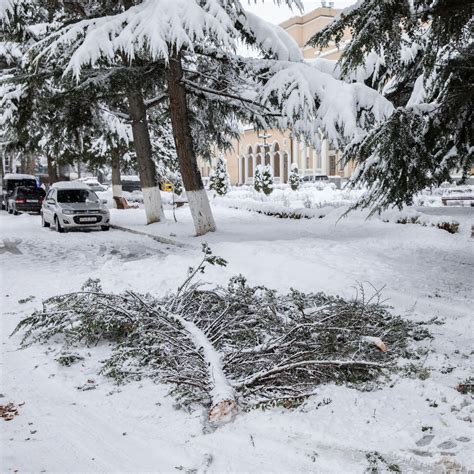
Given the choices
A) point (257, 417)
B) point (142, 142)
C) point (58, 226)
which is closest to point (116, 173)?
point (58, 226)

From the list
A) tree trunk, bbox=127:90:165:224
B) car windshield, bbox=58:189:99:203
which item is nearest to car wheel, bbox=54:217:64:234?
car windshield, bbox=58:189:99:203

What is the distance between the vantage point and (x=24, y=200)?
2442 centimetres

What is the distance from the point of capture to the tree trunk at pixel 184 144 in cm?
1289

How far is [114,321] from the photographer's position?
5.23 meters

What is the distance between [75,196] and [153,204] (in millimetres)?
3244

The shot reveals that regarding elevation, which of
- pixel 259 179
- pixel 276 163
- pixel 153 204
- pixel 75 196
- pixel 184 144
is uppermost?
pixel 276 163

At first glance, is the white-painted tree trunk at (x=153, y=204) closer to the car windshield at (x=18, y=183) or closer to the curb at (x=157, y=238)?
the curb at (x=157, y=238)

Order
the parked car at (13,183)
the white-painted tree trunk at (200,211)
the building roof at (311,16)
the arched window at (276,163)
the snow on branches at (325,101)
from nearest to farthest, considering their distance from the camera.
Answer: the snow on branches at (325,101)
the white-painted tree trunk at (200,211)
the parked car at (13,183)
the building roof at (311,16)
the arched window at (276,163)

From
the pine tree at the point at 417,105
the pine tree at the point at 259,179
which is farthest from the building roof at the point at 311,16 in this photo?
the pine tree at the point at 417,105

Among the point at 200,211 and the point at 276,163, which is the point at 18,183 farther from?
the point at 276,163

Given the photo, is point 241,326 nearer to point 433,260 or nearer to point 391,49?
point 391,49

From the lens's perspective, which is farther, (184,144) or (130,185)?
(130,185)

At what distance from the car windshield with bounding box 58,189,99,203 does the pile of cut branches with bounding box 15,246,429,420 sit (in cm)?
1245

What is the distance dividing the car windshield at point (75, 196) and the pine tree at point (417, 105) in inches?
483
